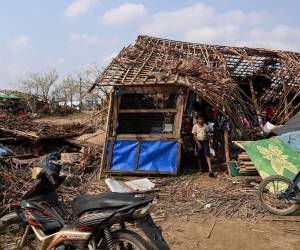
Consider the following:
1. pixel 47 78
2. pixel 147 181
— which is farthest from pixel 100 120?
pixel 47 78

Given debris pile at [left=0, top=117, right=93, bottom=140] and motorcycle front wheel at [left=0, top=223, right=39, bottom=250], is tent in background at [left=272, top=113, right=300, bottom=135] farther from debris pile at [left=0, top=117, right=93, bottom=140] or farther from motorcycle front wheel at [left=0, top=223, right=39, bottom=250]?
debris pile at [left=0, top=117, right=93, bottom=140]

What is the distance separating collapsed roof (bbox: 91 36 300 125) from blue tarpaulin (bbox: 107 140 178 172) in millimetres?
1495

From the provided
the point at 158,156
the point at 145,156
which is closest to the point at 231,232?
the point at 158,156

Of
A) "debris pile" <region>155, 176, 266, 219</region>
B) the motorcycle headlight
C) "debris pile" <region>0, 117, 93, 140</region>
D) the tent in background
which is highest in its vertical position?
the tent in background

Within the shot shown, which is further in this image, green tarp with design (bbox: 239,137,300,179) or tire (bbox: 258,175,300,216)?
green tarp with design (bbox: 239,137,300,179)

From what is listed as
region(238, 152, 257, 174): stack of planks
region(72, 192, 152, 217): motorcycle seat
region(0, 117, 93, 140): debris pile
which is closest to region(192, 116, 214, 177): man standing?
region(238, 152, 257, 174): stack of planks

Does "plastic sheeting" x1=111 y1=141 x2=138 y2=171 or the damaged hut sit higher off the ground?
the damaged hut

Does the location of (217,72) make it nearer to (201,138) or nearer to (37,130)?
(201,138)

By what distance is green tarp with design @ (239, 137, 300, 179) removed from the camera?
7.98 meters

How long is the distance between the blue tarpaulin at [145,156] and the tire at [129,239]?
6.49 m

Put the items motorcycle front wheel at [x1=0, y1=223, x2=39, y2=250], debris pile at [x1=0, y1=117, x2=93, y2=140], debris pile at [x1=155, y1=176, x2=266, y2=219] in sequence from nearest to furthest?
1. motorcycle front wheel at [x1=0, y1=223, x2=39, y2=250]
2. debris pile at [x1=155, y1=176, x2=266, y2=219]
3. debris pile at [x1=0, y1=117, x2=93, y2=140]

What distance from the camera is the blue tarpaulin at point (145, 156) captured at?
33.7 feet

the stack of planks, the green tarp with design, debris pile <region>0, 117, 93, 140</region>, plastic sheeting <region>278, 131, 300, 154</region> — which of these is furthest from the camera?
debris pile <region>0, 117, 93, 140</region>

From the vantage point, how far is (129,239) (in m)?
3.72
